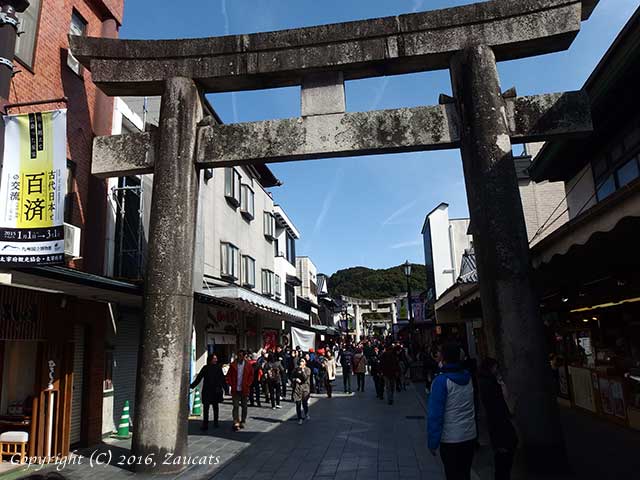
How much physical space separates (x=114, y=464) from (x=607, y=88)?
11.8 metres

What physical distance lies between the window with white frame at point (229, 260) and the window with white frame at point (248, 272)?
57.2 inches

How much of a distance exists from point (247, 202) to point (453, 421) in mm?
19985

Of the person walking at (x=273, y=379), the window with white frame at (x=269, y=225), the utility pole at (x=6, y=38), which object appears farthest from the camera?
the window with white frame at (x=269, y=225)

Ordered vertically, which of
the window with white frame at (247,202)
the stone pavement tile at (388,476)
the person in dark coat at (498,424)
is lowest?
the stone pavement tile at (388,476)

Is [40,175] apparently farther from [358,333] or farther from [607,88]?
[358,333]

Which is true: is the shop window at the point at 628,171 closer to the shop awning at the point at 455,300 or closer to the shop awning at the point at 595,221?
the shop awning at the point at 595,221

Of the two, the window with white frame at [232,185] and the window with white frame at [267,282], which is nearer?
the window with white frame at [232,185]

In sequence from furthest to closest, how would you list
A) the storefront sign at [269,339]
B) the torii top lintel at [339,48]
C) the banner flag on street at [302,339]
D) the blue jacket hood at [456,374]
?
the storefront sign at [269,339], the banner flag on street at [302,339], the torii top lintel at [339,48], the blue jacket hood at [456,374]

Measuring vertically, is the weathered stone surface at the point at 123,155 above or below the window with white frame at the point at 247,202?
below

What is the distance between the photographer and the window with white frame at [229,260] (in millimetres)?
20281

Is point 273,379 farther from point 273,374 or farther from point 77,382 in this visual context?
point 77,382

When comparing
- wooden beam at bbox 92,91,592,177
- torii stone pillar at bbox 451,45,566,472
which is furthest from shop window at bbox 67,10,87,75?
torii stone pillar at bbox 451,45,566,472

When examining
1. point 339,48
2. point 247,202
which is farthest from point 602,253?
point 247,202

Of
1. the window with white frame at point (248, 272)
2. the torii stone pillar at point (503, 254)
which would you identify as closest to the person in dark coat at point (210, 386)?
the torii stone pillar at point (503, 254)
